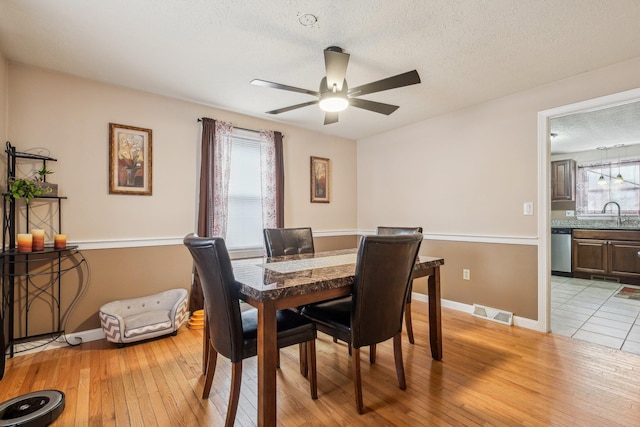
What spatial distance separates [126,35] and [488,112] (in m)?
3.38

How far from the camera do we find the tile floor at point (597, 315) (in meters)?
A: 2.74

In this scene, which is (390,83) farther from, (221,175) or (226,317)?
(221,175)

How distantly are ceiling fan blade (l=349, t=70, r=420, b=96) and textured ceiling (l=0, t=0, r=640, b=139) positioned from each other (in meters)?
0.35

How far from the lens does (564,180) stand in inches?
223

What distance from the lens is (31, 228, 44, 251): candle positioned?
2320 millimetres

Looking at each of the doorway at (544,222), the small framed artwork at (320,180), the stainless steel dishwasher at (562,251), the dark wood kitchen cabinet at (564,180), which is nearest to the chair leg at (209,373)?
the small framed artwork at (320,180)

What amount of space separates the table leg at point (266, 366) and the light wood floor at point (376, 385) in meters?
0.30

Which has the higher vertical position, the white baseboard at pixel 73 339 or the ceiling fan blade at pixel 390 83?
the ceiling fan blade at pixel 390 83

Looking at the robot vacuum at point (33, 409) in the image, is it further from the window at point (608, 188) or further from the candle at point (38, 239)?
the window at point (608, 188)

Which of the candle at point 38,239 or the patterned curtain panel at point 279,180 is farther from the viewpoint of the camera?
the patterned curtain panel at point 279,180

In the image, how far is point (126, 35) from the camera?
6.88ft

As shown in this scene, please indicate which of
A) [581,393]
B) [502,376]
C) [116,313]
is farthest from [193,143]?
[581,393]

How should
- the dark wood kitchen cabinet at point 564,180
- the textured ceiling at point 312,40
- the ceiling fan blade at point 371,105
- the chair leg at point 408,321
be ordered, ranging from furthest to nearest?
the dark wood kitchen cabinet at point 564,180 < the chair leg at point 408,321 < the ceiling fan blade at point 371,105 < the textured ceiling at point 312,40

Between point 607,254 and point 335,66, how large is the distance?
541cm
